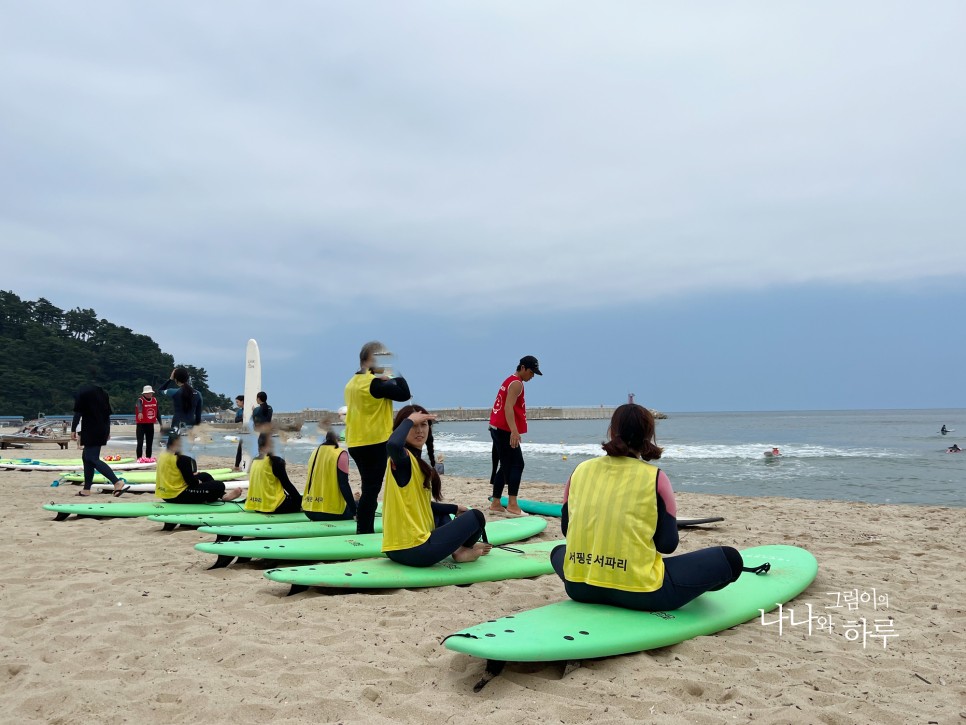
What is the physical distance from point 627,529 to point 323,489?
163 inches

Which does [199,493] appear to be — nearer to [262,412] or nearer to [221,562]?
[262,412]

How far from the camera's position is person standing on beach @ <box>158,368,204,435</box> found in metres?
9.27

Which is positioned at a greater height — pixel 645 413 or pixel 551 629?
pixel 645 413

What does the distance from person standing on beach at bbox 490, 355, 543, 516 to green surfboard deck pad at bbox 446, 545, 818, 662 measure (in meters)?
3.77

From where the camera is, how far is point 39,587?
4672 mm

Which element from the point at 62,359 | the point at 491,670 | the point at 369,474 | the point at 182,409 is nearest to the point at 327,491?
the point at 369,474

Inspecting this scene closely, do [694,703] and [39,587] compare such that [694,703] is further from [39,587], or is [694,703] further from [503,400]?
[503,400]

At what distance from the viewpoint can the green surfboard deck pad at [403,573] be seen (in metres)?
4.54

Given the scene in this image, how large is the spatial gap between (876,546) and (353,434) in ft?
15.9

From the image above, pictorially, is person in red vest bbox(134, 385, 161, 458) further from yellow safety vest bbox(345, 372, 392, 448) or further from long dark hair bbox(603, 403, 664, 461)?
long dark hair bbox(603, 403, 664, 461)

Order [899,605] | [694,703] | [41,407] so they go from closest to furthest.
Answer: [694,703] < [899,605] < [41,407]

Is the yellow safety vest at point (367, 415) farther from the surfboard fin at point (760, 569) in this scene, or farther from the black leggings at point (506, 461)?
the surfboard fin at point (760, 569)

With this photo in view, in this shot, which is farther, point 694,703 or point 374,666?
point 374,666

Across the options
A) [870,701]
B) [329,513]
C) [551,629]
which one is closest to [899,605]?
[870,701]
